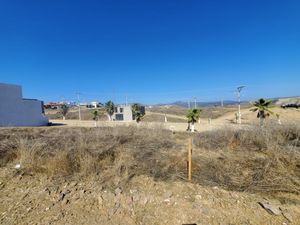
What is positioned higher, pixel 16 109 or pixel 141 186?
pixel 16 109

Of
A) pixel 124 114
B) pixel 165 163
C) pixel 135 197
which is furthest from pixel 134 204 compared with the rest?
pixel 124 114

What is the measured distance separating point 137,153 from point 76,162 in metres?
1.76

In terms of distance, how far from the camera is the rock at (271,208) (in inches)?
133

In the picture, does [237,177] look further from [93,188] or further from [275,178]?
[93,188]

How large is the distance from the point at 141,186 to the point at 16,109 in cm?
3530

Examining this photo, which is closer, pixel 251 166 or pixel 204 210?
pixel 204 210

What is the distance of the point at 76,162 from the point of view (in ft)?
17.4

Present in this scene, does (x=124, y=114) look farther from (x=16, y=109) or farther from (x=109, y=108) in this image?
(x=16, y=109)

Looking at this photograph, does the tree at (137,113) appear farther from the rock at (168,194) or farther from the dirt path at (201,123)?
the rock at (168,194)

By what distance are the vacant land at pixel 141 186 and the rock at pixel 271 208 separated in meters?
0.02

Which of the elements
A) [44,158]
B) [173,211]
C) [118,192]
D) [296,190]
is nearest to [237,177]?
[296,190]

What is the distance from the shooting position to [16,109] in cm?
3250

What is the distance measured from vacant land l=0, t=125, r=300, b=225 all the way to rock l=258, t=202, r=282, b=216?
0.02 m

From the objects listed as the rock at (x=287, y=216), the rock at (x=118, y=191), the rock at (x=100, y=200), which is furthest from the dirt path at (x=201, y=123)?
the rock at (x=100, y=200)
